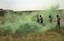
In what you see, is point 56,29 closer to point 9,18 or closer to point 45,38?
point 45,38

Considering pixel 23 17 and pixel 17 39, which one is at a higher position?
pixel 23 17

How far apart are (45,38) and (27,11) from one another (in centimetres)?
29

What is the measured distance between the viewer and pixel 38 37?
1234 mm

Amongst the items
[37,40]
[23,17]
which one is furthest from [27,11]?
[37,40]

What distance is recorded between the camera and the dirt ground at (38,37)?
1.22 meters

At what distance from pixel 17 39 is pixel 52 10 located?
1.35 feet

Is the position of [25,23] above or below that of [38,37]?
above

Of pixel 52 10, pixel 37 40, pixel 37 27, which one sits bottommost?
pixel 37 40

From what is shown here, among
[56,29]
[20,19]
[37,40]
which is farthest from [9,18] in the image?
[56,29]

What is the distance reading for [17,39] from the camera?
47.9 inches

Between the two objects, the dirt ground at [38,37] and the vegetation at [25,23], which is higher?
the vegetation at [25,23]

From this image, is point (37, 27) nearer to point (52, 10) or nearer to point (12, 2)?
point (52, 10)

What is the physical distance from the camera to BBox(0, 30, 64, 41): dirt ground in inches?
47.9

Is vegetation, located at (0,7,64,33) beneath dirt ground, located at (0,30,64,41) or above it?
above
